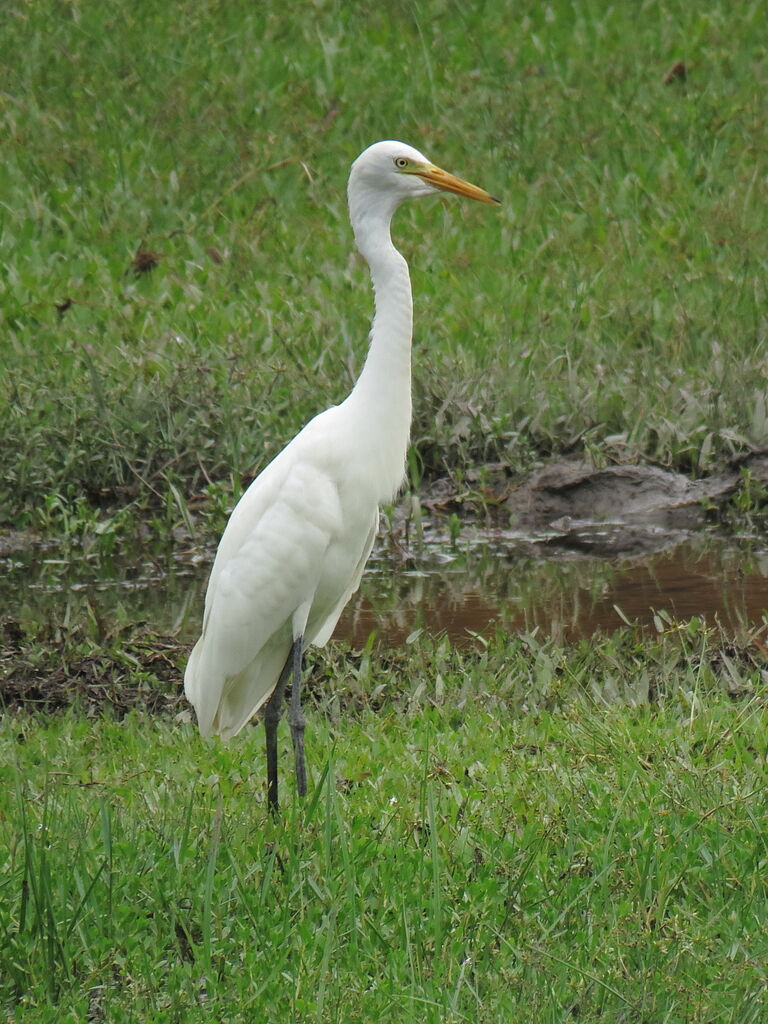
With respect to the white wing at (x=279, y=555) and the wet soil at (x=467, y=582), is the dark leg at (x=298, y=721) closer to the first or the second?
the white wing at (x=279, y=555)

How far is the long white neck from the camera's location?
167 inches

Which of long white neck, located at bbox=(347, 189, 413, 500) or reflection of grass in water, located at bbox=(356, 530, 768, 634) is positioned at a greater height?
long white neck, located at bbox=(347, 189, 413, 500)

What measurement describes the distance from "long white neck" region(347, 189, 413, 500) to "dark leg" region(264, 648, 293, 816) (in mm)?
614

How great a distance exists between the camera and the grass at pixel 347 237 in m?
6.97

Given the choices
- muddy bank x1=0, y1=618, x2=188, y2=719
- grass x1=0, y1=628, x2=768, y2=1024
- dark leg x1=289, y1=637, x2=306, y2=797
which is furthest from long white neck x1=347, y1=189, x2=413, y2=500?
muddy bank x1=0, y1=618, x2=188, y2=719

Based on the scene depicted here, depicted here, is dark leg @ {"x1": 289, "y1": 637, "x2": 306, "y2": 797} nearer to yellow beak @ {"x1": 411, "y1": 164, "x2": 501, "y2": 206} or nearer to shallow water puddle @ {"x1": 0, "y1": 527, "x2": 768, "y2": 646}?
shallow water puddle @ {"x1": 0, "y1": 527, "x2": 768, "y2": 646}

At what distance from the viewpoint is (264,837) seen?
357cm

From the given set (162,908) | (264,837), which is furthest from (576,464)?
(162,908)

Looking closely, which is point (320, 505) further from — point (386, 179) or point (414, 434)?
point (414, 434)

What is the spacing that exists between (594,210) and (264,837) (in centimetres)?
663

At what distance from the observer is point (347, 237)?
30.3ft

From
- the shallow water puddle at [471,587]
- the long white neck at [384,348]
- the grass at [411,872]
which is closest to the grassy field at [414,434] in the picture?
the grass at [411,872]

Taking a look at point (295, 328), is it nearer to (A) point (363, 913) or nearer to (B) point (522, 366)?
(B) point (522, 366)

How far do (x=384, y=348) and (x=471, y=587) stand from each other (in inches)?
79.4
